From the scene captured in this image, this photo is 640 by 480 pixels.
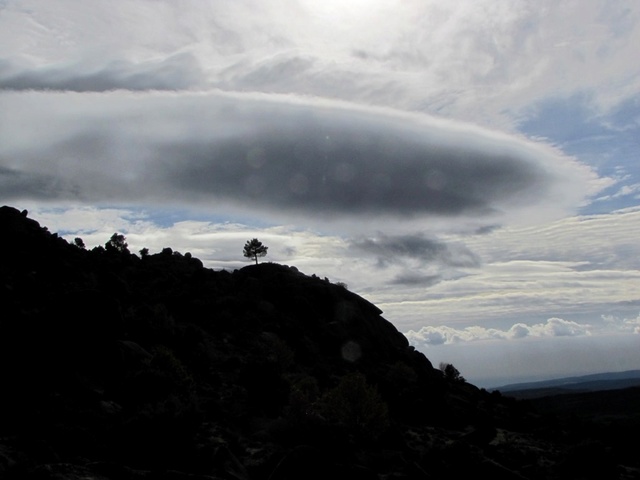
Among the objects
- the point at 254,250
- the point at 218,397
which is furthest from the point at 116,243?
the point at 218,397

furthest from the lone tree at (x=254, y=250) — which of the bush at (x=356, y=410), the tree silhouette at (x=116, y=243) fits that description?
the bush at (x=356, y=410)

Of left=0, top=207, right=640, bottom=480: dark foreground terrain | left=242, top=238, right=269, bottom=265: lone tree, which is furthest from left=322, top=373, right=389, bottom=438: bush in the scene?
left=242, top=238, right=269, bottom=265: lone tree

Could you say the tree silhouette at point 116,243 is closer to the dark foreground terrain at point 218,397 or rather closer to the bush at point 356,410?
the dark foreground terrain at point 218,397

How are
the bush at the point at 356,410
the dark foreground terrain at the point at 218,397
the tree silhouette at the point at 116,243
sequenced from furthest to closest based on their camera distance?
the tree silhouette at the point at 116,243 < the bush at the point at 356,410 < the dark foreground terrain at the point at 218,397

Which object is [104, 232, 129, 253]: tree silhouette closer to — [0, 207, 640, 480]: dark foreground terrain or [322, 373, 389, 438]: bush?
[0, 207, 640, 480]: dark foreground terrain

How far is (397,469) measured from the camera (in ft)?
87.4

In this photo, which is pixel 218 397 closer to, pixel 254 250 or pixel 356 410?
pixel 356 410

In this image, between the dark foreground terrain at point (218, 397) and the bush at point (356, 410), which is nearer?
the dark foreground terrain at point (218, 397)

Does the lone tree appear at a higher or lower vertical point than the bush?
higher

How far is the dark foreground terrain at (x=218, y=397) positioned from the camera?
71.7 ft

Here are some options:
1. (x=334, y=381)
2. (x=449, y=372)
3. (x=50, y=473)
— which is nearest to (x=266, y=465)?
(x=50, y=473)

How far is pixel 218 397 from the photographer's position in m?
39.1

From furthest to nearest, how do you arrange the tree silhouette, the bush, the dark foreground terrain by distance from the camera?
the tree silhouette
the bush
the dark foreground terrain

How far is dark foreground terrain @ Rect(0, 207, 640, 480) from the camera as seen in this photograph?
21.9m
